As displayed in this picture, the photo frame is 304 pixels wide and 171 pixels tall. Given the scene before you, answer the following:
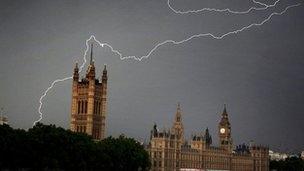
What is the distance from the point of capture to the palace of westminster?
106688 millimetres

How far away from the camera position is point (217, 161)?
136 meters

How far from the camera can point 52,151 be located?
70.2m

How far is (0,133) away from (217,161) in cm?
7834

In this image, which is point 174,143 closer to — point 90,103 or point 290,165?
Result: point 90,103

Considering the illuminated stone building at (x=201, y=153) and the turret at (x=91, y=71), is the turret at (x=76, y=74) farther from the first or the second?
the illuminated stone building at (x=201, y=153)

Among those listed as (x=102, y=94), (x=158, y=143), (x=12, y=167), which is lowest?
(x=12, y=167)

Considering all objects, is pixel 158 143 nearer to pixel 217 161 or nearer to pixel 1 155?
pixel 217 161

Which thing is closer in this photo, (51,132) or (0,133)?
(0,133)

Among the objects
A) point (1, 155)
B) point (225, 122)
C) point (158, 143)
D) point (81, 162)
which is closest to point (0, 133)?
point (1, 155)

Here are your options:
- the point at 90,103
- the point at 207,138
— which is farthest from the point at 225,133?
the point at 90,103

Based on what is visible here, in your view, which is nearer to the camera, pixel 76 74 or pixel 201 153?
pixel 76 74

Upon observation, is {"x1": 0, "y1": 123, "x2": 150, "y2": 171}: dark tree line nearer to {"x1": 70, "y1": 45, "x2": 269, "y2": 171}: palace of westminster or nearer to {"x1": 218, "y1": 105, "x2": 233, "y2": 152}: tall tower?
{"x1": 70, "y1": 45, "x2": 269, "y2": 171}: palace of westminster

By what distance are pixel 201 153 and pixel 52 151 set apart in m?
63.7

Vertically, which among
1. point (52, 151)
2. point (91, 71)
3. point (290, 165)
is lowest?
point (52, 151)
